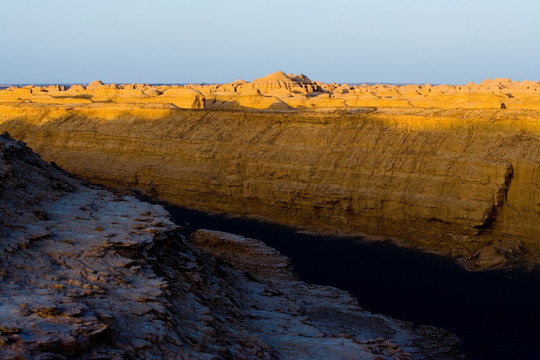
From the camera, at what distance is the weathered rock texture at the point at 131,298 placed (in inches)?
328

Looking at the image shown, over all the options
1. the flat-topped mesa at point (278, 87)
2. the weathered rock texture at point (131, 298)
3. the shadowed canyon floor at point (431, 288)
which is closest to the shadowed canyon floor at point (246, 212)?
the weathered rock texture at point (131, 298)

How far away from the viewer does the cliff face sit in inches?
802

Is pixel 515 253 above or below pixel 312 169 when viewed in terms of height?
below

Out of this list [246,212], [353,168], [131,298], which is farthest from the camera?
[246,212]

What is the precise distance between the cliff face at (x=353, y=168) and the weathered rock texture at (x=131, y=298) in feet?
22.1

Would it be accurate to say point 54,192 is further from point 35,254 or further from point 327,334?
point 327,334

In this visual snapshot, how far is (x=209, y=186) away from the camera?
28.0 m

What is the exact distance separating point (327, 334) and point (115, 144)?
23739 mm

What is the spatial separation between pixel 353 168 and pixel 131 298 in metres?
15.6

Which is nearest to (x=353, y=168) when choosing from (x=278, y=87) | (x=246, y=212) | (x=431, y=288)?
(x=246, y=212)

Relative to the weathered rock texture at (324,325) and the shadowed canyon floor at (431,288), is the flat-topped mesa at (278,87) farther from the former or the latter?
the weathered rock texture at (324,325)

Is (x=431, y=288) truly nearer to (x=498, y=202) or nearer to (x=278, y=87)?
(x=498, y=202)

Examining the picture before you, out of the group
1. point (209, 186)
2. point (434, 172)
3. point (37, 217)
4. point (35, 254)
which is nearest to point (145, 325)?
point (35, 254)

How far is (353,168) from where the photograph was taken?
79.6 feet
